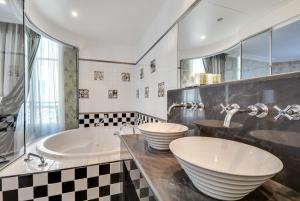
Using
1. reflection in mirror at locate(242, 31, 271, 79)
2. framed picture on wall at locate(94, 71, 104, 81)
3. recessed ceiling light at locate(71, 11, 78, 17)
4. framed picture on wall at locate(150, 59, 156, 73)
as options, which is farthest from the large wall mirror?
framed picture on wall at locate(94, 71, 104, 81)

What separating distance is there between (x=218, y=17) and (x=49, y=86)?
2.24 metres

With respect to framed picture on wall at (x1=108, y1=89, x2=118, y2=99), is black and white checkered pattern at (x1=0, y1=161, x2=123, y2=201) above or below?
below

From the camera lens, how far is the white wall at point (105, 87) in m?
2.71

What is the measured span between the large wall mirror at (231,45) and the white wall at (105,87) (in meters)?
1.77

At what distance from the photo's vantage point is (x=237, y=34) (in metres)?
0.86

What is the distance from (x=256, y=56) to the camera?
74 centimetres

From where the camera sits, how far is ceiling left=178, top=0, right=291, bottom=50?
29.1 inches

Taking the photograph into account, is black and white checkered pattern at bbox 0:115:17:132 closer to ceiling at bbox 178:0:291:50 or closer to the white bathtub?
the white bathtub

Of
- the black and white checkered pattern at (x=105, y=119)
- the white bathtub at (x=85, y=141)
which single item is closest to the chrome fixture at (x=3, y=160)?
the white bathtub at (x=85, y=141)

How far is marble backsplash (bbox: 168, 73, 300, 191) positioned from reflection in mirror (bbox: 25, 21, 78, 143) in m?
1.89

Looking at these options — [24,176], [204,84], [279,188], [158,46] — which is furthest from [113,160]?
[158,46]

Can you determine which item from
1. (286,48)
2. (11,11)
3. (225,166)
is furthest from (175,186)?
(11,11)

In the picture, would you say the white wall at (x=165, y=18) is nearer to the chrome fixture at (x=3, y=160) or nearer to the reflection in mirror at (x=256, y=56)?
the reflection in mirror at (x=256, y=56)

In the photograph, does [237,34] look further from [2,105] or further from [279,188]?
[2,105]
